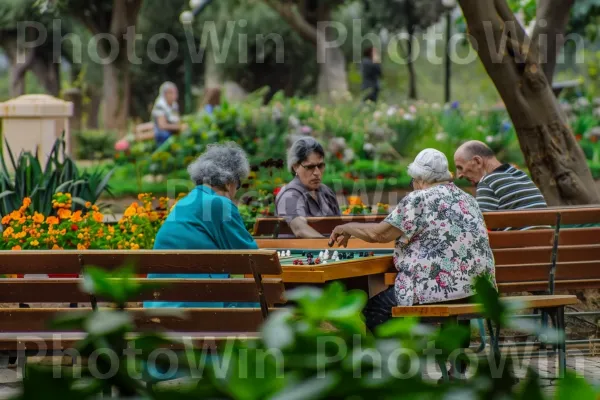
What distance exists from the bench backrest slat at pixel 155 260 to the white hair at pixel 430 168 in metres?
1.07

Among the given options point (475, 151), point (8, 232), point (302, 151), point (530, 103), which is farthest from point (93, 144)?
point (475, 151)

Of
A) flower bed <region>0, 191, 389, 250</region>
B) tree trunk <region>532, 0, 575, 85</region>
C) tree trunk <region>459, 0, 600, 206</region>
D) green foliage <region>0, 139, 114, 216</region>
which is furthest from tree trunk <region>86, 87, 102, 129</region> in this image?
flower bed <region>0, 191, 389, 250</region>

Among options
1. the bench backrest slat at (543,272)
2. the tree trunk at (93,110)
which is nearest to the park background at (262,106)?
the tree trunk at (93,110)

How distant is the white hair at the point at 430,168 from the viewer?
5301 millimetres

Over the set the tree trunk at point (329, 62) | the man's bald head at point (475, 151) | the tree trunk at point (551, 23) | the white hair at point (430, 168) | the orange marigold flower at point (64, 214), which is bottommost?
the orange marigold flower at point (64, 214)

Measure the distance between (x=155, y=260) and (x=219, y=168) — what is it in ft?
3.69

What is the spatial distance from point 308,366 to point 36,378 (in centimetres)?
28

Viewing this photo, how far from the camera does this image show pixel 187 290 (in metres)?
4.60

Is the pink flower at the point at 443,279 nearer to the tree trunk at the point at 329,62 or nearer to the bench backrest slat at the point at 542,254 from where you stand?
the bench backrest slat at the point at 542,254

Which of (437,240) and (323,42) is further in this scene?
(323,42)

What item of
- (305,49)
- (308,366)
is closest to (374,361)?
(308,366)

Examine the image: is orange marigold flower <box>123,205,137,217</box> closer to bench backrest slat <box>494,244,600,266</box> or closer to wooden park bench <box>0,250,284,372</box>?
bench backrest slat <box>494,244,600,266</box>

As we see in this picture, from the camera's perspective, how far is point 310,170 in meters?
7.29

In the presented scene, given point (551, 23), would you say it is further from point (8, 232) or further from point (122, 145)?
point (122, 145)
